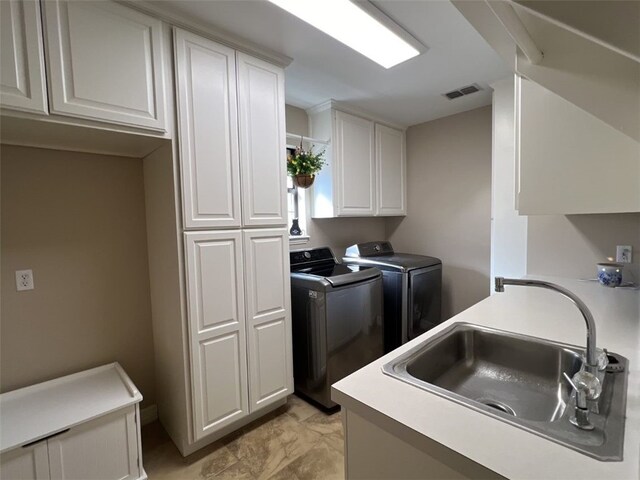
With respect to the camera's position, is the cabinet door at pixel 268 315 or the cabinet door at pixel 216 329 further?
the cabinet door at pixel 268 315

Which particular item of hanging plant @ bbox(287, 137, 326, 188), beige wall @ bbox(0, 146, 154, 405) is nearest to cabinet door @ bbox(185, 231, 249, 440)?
beige wall @ bbox(0, 146, 154, 405)

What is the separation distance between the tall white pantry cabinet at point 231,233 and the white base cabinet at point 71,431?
309 millimetres

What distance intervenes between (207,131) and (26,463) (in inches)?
66.7

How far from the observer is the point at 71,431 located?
53.2 inches

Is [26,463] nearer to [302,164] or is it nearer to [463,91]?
[302,164]

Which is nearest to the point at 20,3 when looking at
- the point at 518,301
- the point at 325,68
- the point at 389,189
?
the point at 325,68

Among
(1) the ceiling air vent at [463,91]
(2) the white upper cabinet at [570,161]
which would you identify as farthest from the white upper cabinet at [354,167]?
(2) the white upper cabinet at [570,161]

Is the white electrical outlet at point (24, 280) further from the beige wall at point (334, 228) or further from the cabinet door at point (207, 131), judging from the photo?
the beige wall at point (334, 228)

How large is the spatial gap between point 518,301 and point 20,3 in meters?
2.59

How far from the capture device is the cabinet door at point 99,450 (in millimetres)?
1337

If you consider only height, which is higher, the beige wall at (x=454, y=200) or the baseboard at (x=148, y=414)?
the beige wall at (x=454, y=200)

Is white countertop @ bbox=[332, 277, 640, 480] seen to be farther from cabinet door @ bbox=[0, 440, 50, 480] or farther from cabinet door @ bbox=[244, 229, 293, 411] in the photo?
cabinet door @ bbox=[0, 440, 50, 480]

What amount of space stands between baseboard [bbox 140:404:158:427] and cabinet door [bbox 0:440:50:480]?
76 centimetres

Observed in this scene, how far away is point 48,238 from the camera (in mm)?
1673
